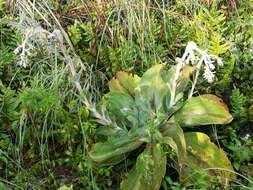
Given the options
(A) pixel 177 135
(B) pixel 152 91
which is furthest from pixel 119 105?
(A) pixel 177 135

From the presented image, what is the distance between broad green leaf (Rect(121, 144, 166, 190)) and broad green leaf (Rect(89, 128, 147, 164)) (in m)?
0.08

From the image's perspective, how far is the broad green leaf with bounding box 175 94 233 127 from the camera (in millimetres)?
2160

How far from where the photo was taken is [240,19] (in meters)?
2.93

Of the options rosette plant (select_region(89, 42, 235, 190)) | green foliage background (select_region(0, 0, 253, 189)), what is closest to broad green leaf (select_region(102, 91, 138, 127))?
rosette plant (select_region(89, 42, 235, 190))

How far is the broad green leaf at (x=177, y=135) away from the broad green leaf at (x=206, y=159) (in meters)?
0.04

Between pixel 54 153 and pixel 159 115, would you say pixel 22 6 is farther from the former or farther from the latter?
pixel 159 115

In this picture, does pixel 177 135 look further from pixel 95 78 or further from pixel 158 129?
pixel 95 78

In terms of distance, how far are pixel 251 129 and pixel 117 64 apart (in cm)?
79

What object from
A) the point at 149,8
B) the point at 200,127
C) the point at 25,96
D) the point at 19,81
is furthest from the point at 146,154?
the point at 149,8

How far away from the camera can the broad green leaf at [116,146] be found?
209 centimetres

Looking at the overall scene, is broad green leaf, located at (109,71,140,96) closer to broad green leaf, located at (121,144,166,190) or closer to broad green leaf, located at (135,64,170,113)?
broad green leaf, located at (135,64,170,113)

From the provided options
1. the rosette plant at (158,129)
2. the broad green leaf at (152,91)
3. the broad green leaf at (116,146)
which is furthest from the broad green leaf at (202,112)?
the broad green leaf at (116,146)

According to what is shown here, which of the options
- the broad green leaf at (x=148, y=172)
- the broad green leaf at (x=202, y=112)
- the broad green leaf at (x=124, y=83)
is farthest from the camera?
the broad green leaf at (x=124, y=83)

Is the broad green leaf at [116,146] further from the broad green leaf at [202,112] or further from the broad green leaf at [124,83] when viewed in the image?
the broad green leaf at [124,83]
